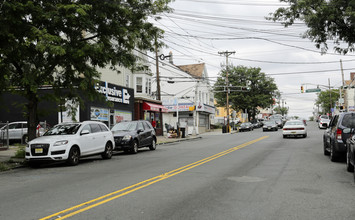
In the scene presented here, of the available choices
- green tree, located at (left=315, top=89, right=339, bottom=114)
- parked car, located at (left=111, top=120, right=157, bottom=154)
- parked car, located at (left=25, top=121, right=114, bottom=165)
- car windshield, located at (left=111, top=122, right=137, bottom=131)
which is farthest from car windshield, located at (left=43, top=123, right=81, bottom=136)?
green tree, located at (left=315, top=89, right=339, bottom=114)

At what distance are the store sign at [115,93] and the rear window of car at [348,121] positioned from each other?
65.0 feet

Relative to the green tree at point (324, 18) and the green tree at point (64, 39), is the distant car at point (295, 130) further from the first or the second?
the green tree at point (64, 39)

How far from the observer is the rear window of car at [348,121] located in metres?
12.0

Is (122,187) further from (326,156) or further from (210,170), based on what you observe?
(326,156)

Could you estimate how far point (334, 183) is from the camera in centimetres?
843

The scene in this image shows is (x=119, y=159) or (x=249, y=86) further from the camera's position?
Answer: (x=249, y=86)

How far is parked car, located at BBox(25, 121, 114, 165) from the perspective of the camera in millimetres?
12836

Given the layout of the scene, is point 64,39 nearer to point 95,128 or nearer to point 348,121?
point 95,128

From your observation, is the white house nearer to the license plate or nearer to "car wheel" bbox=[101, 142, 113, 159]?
"car wheel" bbox=[101, 142, 113, 159]

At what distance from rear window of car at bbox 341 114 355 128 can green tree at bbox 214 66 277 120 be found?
5549cm

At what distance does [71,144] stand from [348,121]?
32.8 ft

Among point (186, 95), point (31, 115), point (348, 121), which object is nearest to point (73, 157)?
point (31, 115)

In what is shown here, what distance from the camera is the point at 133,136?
18.2 metres

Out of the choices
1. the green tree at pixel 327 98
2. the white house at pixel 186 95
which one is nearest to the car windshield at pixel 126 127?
the white house at pixel 186 95
